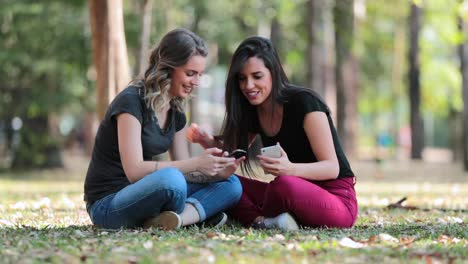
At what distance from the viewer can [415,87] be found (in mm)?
25422

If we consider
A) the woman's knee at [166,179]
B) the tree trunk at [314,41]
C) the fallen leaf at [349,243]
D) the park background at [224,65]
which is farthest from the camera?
the tree trunk at [314,41]

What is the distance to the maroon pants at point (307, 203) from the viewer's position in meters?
6.16

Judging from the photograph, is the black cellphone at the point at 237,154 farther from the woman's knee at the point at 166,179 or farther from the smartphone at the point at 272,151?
the woman's knee at the point at 166,179

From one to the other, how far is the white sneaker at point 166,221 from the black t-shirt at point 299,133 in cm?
104

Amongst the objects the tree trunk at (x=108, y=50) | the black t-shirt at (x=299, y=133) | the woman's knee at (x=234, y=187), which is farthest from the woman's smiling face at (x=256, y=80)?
the tree trunk at (x=108, y=50)

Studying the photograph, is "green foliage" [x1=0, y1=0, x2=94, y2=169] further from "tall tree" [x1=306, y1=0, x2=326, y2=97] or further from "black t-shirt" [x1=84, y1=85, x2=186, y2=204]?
"black t-shirt" [x1=84, y1=85, x2=186, y2=204]

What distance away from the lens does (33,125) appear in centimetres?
2123

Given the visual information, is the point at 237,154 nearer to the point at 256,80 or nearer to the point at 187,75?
the point at 256,80

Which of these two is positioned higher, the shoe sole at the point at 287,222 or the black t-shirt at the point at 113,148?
the black t-shirt at the point at 113,148

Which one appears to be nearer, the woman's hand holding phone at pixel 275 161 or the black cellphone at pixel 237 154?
the woman's hand holding phone at pixel 275 161

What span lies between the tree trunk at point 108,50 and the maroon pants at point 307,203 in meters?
6.08

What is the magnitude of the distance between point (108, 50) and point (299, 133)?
21.5 ft

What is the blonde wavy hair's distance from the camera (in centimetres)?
625

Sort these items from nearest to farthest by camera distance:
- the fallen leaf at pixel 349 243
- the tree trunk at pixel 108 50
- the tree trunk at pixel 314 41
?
the fallen leaf at pixel 349 243
the tree trunk at pixel 108 50
the tree trunk at pixel 314 41
